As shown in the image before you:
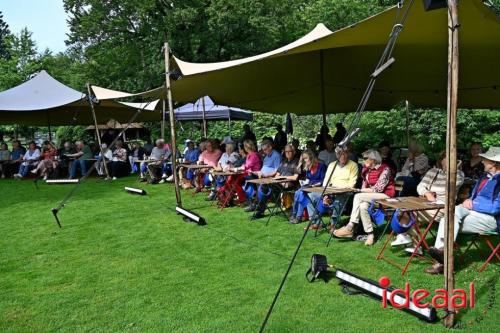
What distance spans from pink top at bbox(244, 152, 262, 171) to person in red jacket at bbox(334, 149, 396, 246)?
2373mm

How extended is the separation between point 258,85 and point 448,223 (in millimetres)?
6220

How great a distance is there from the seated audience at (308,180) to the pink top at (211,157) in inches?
135

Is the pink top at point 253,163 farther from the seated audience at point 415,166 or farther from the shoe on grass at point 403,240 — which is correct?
the shoe on grass at point 403,240

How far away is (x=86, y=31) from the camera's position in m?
24.3

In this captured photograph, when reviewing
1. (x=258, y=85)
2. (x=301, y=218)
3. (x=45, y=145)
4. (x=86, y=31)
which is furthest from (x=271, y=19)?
(x=301, y=218)

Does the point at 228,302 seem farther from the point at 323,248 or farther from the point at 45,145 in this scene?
the point at 45,145

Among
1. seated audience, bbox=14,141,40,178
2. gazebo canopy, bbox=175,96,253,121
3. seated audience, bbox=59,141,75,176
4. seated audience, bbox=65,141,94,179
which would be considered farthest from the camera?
gazebo canopy, bbox=175,96,253,121

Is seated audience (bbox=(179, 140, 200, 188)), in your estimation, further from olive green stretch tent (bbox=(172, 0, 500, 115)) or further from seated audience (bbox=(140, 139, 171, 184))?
olive green stretch tent (bbox=(172, 0, 500, 115))

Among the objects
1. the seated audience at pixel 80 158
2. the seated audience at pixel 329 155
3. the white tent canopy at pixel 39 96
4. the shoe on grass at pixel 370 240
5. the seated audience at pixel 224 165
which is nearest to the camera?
the shoe on grass at pixel 370 240

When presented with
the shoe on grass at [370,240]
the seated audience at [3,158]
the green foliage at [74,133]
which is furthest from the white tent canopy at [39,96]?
the green foliage at [74,133]

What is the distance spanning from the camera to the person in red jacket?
16.5 feet

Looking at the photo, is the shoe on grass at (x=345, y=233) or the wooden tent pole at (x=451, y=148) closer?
the wooden tent pole at (x=451, y=148)

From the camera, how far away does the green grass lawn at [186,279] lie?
3.23 metres

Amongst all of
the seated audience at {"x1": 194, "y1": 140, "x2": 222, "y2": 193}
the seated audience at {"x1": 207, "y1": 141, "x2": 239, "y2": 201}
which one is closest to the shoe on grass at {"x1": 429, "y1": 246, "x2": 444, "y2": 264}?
the seated audience at {"x1": 207, "y1": 141, "x2": 239, "y2": 201}
